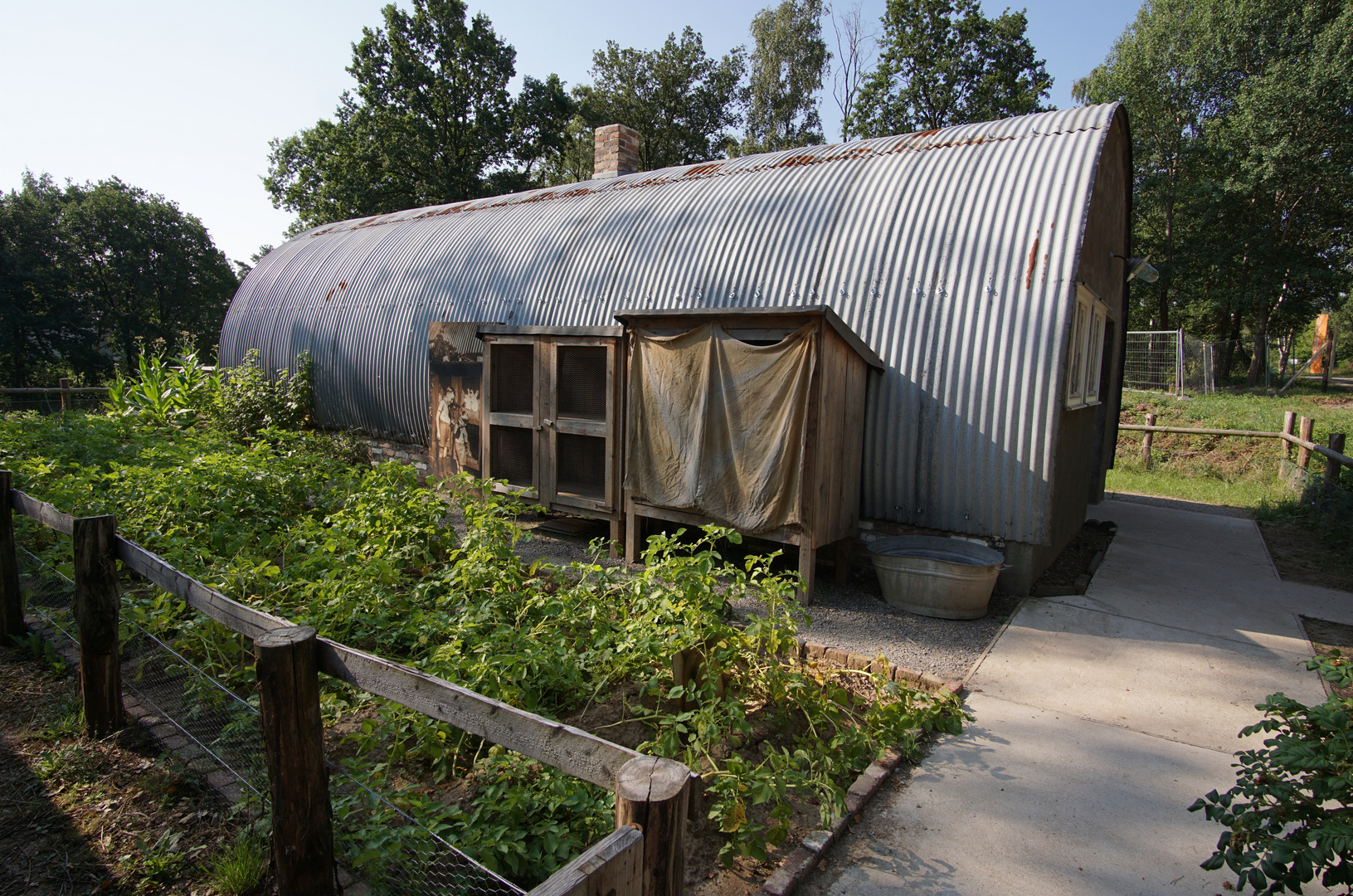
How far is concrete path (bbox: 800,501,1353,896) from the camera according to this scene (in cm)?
282

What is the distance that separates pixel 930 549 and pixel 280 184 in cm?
3472

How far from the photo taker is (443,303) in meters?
10.5

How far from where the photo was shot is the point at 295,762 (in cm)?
229

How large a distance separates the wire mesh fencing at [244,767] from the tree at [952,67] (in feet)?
100

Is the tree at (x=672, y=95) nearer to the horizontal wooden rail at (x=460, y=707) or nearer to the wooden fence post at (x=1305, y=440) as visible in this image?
the wooden fence post at (x=1305, y=440)

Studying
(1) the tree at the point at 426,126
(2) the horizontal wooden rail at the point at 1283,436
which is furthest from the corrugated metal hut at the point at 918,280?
(1) the tree at the point at 426,126

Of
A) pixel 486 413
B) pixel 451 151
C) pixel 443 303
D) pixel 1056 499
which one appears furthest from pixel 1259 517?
pixel 451 151

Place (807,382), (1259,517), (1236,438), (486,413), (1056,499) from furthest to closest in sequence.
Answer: (1236,438)
(1259,517)
(486,413)
(1056,499)
(807,382)

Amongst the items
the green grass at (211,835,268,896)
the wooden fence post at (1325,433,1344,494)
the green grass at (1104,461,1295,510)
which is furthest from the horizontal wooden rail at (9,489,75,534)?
the green grass at (1104,461,1295,510)

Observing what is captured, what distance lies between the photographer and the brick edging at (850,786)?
105 inches

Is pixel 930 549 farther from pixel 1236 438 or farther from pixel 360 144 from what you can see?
pixel 360 144

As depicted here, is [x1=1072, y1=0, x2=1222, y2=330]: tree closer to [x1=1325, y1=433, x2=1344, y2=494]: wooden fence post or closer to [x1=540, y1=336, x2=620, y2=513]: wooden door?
[x1=1325, y1=433, x2=1344, y2=494]: wooden fence post

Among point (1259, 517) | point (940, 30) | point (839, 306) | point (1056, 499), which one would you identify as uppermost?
point (940, 30)

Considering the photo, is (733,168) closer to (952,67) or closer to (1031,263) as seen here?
(1031,263)
